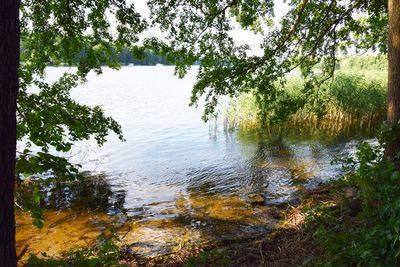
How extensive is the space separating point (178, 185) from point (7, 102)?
914 centimetres

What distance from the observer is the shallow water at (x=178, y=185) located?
7.65 meters

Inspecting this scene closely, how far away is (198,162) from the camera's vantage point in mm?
14664

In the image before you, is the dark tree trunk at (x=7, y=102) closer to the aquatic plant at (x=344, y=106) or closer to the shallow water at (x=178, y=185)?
the shallow water at (x=178, y=185)

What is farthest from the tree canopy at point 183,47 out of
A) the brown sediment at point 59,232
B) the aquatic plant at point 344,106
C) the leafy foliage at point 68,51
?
the aquatic plant at point 344,106

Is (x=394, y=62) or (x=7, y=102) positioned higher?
(x=394, y=62)

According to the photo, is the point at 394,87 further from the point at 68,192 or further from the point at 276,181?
the point at 68,192

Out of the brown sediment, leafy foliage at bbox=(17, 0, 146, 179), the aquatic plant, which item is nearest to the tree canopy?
leafy foliage at bbox=(17, 0, 146, 179)

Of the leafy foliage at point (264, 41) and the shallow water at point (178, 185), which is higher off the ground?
the leafy foliage at point (264, 41)

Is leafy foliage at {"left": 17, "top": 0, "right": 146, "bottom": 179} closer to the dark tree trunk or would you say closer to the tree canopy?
the tree canopy

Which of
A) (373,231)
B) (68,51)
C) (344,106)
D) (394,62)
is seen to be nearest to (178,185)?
(68,51)

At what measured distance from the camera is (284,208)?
8539 millimetres

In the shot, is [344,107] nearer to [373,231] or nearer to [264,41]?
[264,41]

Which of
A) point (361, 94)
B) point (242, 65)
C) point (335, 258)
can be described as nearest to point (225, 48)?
point (242, 65)

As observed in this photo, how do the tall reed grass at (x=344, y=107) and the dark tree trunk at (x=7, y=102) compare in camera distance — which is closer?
the dark tree trunk at (x=7, y=102)
